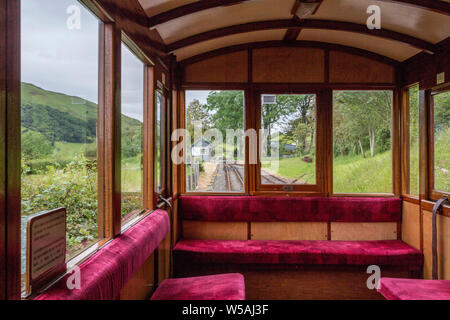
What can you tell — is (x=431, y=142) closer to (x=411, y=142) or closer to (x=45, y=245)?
(x=411, y=142)

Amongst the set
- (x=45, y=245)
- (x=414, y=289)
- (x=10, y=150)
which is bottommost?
(x=414, y=289)

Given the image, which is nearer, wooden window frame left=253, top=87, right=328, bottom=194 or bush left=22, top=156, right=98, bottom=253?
bush left=22, top=156, right=98, bottom=253

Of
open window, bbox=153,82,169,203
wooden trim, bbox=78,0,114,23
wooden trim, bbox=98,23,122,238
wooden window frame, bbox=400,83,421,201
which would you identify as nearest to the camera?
wooden trim, bbox=78,0,114,23

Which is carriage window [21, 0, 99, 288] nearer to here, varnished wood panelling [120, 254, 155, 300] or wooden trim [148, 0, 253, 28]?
varnished wood panelling [120, 254, 155, 300]

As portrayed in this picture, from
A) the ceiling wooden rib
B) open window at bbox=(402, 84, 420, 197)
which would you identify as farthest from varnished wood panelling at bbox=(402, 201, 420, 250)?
the ceiling wooden rib

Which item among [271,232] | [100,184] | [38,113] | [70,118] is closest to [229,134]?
[271,232]

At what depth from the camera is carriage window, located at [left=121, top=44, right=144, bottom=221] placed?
6.81 ft

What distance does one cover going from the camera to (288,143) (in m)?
3.67

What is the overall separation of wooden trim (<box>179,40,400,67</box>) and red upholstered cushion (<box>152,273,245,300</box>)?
247 centimetres

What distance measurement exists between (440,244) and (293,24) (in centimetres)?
254

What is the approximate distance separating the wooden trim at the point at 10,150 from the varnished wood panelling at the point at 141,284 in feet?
3.50

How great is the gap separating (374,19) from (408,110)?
1.22 metres

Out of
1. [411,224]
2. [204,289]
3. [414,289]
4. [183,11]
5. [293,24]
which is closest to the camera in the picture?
[204,289]

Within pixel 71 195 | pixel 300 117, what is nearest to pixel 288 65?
pixel 300 117
